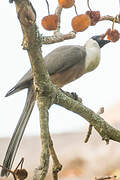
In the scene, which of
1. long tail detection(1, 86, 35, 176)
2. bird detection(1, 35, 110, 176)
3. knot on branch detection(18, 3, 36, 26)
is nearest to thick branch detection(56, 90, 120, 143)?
long tail detection(1, 86, 35, 176)

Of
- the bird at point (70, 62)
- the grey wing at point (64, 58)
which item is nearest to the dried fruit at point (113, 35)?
the bird at point (70, 62)

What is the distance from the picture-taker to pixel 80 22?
716mm

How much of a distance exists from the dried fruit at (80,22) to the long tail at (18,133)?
11.5 inches

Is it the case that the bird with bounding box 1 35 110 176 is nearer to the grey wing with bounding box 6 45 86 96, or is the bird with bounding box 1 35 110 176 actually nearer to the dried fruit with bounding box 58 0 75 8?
the grey wing with bounding box 6 45 86 96

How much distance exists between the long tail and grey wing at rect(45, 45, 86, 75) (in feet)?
0.60

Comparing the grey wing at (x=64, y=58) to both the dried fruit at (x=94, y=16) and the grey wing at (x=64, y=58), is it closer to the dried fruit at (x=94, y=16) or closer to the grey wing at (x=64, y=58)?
the grey wing at (x=64, y=58)

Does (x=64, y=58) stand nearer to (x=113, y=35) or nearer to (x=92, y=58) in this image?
(x=92, y=58)

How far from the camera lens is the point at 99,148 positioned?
7.92 ft

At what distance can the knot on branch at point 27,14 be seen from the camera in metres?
0.58

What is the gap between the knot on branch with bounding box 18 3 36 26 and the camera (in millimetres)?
584

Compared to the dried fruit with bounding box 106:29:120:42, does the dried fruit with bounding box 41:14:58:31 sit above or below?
above

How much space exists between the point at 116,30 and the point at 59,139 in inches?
73.8

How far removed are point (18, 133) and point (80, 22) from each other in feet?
1.27

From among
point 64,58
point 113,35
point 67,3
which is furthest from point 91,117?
point 64,58
